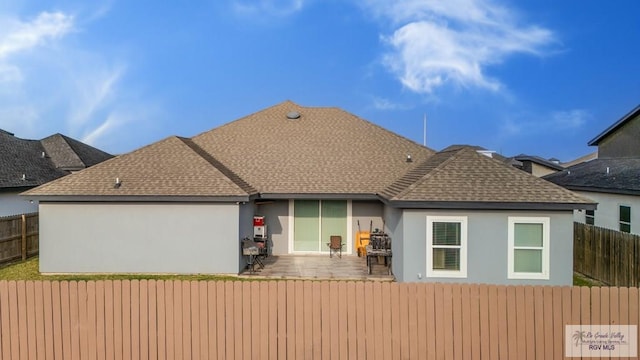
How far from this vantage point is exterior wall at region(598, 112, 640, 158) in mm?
18984

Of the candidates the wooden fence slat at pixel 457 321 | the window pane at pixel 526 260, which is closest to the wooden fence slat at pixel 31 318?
the wooden fence slat at pixel 457 321

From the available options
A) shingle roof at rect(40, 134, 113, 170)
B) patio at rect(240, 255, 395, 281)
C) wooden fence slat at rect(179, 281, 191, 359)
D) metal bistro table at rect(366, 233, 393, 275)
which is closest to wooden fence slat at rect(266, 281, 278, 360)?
wooden fence slat at rect(179, 281, 191, 359)

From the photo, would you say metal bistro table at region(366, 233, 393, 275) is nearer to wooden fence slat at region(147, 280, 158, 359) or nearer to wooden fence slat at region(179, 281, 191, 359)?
wooden fence slat at region(179, 281, 191, 359)

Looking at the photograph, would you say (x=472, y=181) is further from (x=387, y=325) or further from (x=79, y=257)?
(x=79, y=257)

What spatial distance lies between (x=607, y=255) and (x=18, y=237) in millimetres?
18626

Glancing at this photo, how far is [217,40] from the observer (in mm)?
22594

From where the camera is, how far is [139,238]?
11.5 meters

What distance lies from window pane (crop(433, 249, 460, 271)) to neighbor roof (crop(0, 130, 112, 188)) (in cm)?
1797

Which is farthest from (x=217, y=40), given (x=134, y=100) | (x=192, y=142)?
(x=192, y=142)

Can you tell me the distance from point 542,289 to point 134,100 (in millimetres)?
26500

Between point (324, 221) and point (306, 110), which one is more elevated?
point (306, 110)

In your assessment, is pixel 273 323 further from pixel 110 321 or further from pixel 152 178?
pixel 152 178

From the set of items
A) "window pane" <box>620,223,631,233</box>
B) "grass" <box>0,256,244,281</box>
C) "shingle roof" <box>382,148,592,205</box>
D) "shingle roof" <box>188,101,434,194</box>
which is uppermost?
"shingle roof" <box>188,101,434,194</box>

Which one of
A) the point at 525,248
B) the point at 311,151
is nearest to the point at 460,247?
the point at 525,248
